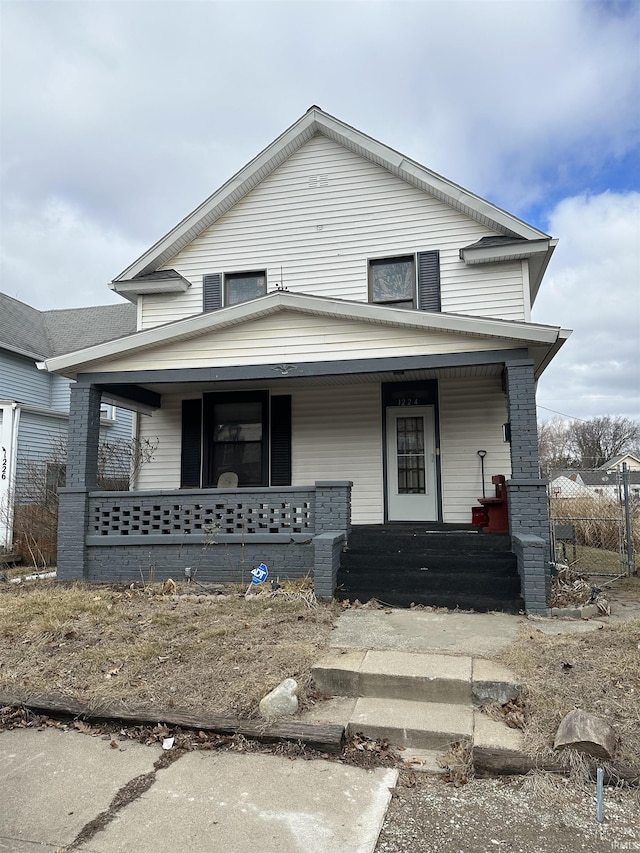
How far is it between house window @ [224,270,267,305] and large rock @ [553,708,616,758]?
28.5 ft

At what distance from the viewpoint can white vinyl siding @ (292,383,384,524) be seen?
31.6ft

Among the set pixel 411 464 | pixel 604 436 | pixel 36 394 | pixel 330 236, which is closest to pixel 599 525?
pixel 411 464

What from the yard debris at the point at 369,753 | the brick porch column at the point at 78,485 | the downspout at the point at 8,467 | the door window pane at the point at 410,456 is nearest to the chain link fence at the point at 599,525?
the door window pane at the point at 410,456

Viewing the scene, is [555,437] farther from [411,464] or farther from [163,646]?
[163,646]

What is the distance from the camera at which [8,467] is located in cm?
1240

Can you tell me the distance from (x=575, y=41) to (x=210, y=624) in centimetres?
1007

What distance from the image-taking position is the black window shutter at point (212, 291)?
10430 millimetres

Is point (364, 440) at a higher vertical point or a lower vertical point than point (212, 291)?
lower

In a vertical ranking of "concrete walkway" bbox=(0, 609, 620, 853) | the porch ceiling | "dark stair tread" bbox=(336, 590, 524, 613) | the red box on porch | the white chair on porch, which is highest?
the porch ceiling

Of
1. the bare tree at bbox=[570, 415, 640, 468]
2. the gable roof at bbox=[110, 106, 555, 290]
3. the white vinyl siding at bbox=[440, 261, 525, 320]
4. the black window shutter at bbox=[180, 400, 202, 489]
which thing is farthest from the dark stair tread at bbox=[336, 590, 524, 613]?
the bare tree at bbox=[570, 415, 640, 468]

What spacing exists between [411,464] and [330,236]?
14.4 feet

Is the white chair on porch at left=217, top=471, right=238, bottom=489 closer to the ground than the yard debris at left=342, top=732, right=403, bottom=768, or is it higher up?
higher up

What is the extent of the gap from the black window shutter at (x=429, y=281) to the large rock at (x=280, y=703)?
7037 mm

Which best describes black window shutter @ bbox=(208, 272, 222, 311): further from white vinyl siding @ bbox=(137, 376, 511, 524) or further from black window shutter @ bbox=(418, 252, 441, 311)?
black window shutter @ bbox=(418, 252, 441, 311)
